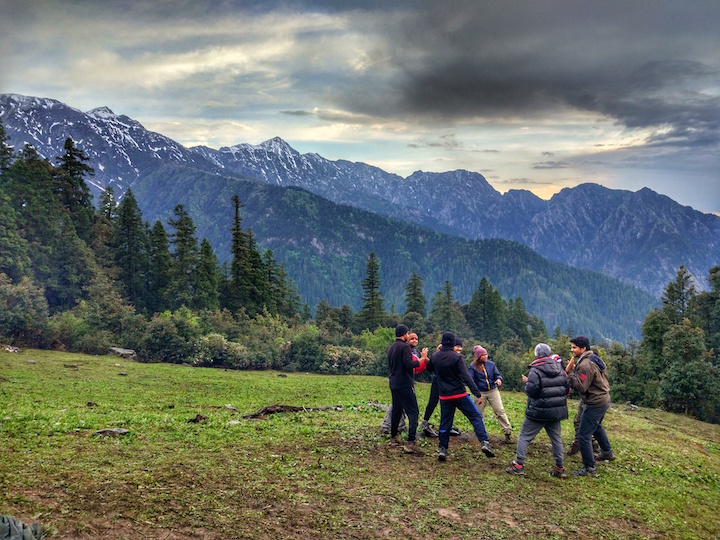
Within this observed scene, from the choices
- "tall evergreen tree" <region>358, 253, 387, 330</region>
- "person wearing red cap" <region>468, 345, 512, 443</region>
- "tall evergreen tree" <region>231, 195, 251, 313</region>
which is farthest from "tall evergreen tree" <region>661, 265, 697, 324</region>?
"tall evergreen tree" <region>231, 195, 251, 313</region>

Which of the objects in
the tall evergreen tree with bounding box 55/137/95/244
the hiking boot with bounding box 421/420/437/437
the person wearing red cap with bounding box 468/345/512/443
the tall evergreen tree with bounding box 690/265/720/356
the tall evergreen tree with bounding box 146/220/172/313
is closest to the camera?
the hiking boot with bounding box 421/420/437/437

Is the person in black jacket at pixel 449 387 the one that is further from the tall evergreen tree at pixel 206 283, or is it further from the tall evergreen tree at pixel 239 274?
the tall evergreen tree at pixel 239 274

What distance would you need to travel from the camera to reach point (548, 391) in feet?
34.5

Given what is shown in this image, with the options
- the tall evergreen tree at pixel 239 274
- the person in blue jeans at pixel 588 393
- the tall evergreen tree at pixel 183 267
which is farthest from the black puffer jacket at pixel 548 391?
the tall evergreen tree at pixel 239 274

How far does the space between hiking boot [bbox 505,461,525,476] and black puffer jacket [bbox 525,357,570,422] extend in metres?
1.28

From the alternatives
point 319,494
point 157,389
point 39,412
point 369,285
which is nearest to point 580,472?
point 319,494

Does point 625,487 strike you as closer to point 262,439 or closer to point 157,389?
point 262,439

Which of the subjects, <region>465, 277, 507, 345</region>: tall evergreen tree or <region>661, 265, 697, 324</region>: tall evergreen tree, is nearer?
<region>661, 265, 697, 324</region>: tall evergreen tree

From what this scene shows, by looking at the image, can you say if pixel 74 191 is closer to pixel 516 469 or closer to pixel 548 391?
pixel 516 469

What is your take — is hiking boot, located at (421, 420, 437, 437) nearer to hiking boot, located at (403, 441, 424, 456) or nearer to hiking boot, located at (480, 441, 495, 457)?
hiking boot, located at (403, 441, 424, 456)

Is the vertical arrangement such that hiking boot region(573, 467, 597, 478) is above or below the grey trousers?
below

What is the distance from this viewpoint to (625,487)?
10.6 meters

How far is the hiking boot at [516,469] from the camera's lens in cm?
1073

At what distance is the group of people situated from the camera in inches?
416
